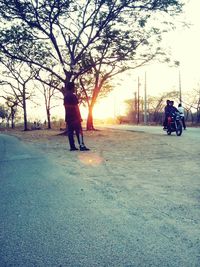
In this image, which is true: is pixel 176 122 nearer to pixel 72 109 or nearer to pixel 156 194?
pixel 72 109

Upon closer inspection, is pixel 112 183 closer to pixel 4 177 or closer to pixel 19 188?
pixel 19 188

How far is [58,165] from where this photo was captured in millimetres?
7453

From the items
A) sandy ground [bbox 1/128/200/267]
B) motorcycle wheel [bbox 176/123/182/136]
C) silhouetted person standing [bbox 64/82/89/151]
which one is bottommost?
sandy ground [bbox 1/128/200/267]

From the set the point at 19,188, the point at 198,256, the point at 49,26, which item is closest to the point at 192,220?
the point at 198,256

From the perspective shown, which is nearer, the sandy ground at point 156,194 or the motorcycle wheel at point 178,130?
the sandy ground at point 156,194

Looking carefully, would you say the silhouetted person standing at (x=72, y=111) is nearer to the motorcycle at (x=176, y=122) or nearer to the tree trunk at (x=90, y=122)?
the motorcycle at (x=176, y=122)

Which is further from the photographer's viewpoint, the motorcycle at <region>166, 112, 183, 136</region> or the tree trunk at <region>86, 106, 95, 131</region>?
the tree trunk at <region>86, 106, 95, 131</region>

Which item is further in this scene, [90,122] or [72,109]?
[90,122]

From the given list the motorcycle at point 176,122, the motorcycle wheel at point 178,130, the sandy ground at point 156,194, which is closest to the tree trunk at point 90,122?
the motorcycle at point 176,122

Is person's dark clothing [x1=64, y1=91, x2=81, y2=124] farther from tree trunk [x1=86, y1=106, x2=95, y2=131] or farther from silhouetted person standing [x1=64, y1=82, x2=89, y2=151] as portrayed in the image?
tree trunk [x1=86, y1=106, x2=95, y2=131]

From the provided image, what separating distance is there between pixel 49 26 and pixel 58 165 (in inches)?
566

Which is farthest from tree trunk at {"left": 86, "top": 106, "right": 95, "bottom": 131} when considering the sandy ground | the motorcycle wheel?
the sandy ground

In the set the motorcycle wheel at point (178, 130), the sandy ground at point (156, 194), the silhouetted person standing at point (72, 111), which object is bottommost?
the sandy ground at point (156, 194)

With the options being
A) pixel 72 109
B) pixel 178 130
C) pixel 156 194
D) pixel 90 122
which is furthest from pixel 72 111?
pixel 90 122
